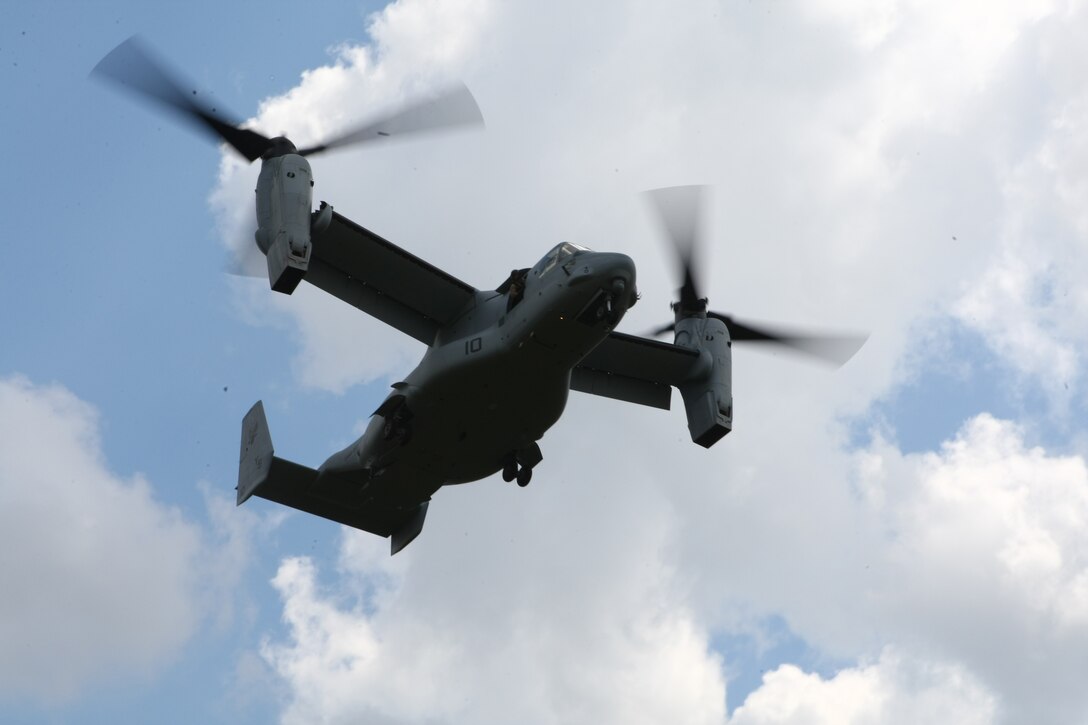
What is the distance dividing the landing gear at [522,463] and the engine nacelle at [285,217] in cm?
560

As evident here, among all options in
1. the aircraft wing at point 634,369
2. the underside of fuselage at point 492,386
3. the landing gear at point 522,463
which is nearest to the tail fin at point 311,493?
the underside of fuselage at point 492,386

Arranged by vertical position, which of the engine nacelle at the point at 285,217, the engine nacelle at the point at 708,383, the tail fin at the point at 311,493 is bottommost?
the tail fin at the point at 311,493

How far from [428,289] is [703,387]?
6.56m

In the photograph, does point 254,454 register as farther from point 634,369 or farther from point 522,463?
point 634,369

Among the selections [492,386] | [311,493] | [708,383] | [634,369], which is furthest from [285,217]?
[708,383]

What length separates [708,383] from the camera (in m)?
27.6

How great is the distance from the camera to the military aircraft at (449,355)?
22578mm

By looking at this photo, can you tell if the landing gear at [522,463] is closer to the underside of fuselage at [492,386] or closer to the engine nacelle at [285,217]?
the underside of fuselage at [492,386]

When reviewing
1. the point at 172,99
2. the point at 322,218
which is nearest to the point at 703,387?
the point at 322,218

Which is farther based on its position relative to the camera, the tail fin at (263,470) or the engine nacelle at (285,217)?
the tail fin at (263,470)

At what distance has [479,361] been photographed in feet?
76.3

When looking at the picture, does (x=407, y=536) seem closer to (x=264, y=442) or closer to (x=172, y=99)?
(x=264, y=442)

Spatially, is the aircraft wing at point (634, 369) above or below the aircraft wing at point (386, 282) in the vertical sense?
above

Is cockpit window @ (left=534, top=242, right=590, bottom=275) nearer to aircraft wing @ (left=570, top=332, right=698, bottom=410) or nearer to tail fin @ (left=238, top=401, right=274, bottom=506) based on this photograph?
aircraft wing @ (left=570, top=332, right=698, bottom=410)
